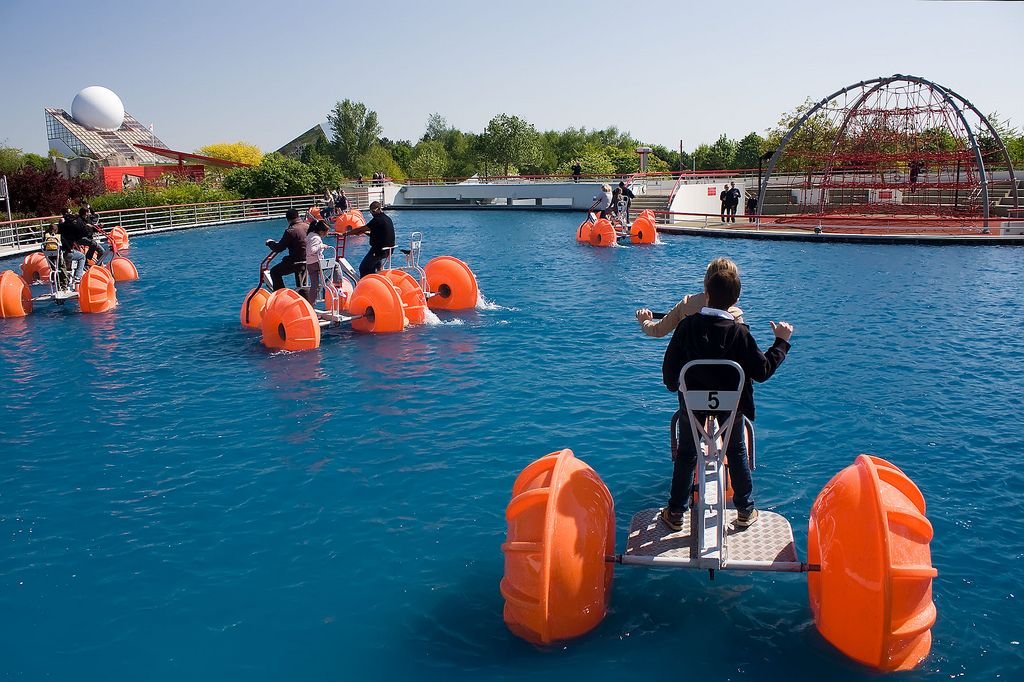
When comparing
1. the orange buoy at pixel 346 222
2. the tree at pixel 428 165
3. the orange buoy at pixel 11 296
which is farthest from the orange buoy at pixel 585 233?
the tree at pixel 428 165

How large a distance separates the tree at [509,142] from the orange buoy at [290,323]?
58.5 m

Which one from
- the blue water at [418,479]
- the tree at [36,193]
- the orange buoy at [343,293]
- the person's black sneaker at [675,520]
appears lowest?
the blue water at [418,479]

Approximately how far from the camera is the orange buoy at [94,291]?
53.5 feet

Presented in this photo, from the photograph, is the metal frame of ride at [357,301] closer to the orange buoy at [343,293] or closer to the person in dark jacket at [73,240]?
the orange buoy at [343,293]

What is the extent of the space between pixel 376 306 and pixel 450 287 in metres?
2.40

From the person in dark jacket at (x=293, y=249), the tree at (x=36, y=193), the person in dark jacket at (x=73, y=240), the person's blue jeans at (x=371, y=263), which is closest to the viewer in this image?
the person in dark jacket at (x=293, y=249)

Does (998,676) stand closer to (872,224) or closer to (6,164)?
(872,224)

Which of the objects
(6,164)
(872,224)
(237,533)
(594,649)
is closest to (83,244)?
(237,533)

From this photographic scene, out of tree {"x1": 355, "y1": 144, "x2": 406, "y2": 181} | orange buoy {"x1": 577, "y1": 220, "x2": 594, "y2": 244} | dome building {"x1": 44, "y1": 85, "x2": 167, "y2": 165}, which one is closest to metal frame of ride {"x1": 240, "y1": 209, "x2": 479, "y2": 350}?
→ orange buoy {"x1": 577, "y1": 220, "x2": 594, "y2": 244}

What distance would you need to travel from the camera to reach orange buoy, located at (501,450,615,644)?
4727 millimetres

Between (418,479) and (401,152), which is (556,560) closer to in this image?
(418,479)

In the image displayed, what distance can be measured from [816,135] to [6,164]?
175 feet

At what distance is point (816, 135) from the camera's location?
5581 cm

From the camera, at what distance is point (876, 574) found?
4355mm
